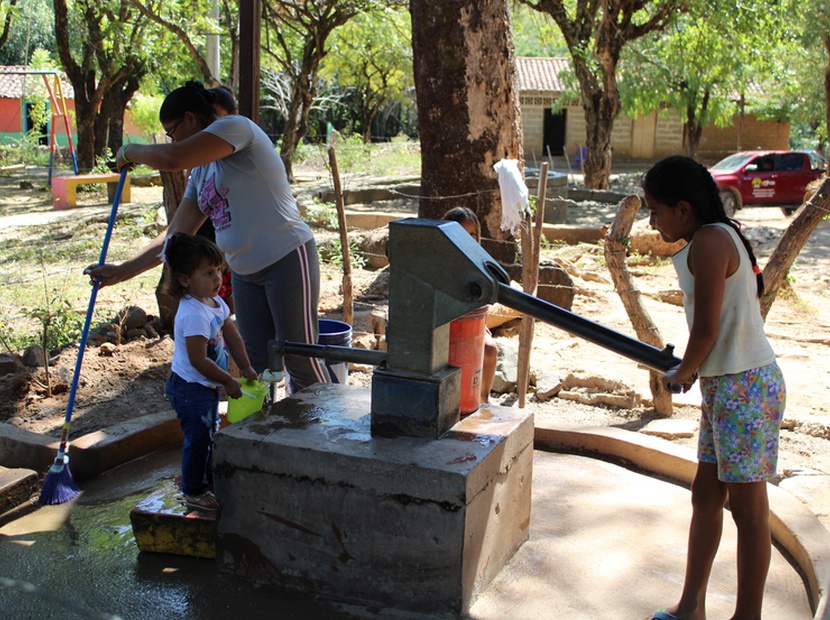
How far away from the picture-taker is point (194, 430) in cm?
304

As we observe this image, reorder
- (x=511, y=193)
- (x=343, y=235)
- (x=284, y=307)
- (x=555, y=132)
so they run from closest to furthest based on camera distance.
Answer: (x=284, y=307) < (x=343, y=235) < (x=511, y=193) < (x=555, y=132)

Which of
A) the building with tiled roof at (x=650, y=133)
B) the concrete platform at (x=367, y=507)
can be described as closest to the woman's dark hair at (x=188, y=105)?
the concrete platform at (x=367, y=507)

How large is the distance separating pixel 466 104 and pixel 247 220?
440 centimetres

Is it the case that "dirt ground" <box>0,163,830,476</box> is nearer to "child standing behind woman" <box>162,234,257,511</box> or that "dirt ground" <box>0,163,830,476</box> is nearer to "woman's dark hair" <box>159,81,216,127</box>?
"child standing behind woman" <box>162,234,257,511</box>

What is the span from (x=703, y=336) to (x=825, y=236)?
43.4 feet

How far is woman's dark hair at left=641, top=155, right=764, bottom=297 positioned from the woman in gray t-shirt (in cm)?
150

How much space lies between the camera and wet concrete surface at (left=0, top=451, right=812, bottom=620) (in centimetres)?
256

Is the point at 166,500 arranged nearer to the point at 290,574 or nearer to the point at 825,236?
the point at 290,574

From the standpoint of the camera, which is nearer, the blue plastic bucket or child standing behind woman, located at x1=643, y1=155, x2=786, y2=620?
child standing behind woman, located at x1=643, y1=155, x2=786, y2=620

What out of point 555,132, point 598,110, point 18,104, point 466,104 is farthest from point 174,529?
point 18,104

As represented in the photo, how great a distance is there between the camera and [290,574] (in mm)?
2666

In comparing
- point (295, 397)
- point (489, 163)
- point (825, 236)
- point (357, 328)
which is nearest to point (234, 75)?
point (489, 163)

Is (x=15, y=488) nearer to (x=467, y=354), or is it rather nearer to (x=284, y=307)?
(x=284, y=307)

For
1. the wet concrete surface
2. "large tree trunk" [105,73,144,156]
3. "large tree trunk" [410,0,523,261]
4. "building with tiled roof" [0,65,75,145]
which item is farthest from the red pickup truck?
"building with tiled roof" [0,65,75,145]
